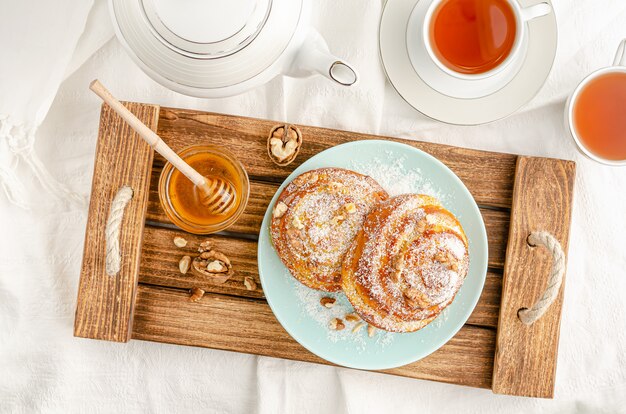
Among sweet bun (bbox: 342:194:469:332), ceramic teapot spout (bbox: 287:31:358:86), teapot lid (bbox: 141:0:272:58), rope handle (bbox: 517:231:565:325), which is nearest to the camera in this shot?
teapot lid (bbox: 141:0:272:58)

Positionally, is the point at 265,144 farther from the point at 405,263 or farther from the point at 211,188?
the point at 405,263

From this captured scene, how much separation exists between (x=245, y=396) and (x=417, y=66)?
91 centimetres

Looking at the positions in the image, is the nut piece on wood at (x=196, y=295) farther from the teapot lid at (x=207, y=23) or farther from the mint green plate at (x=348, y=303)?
the teapot lid at (x=207, y=23)

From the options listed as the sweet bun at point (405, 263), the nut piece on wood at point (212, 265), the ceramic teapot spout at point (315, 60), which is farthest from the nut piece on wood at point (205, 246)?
the ceramic teapot spout at point (315, 60)

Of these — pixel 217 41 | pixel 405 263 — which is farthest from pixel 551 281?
pixel 217 41

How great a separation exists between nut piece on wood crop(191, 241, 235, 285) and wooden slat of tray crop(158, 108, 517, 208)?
20 cm

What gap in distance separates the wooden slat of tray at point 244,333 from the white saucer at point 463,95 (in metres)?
0.51

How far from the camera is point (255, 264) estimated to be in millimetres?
1390

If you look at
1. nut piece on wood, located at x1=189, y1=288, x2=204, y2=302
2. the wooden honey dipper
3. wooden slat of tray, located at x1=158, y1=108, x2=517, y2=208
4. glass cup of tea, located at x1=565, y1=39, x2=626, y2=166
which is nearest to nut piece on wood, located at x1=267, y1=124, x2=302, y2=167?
wooden slat of tray, located at x1=158, y1=108, x2=517, y2=208

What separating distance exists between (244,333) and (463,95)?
75cm

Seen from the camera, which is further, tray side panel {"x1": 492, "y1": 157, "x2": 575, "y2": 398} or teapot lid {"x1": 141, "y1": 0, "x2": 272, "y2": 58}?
tray side panel {"x1": 492, "y1": 157, "x2": 575, "y2": 398}

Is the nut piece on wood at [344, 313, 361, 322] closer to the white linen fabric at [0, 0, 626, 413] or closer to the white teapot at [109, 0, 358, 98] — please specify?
the white linen fabric at [0, 0, 626, 413]

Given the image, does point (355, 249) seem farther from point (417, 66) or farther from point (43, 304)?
point (43, 304)

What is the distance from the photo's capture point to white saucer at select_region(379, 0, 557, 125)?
1.37 metres
